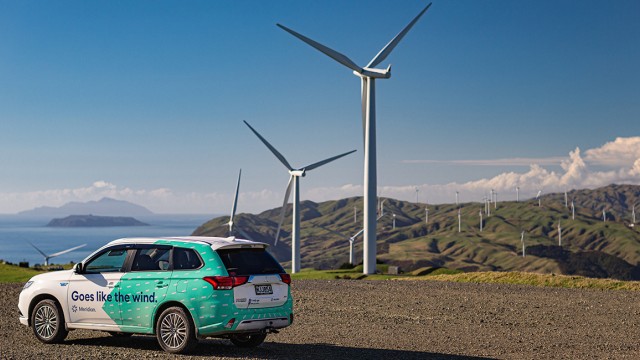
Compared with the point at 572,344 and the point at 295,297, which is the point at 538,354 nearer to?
the point at 572,344

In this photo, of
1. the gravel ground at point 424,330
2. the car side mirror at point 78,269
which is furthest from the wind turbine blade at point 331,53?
the car side mirror at point 78,269

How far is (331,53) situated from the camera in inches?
2071

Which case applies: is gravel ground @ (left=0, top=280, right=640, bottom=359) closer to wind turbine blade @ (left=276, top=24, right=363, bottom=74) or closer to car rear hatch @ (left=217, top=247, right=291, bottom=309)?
car rear hatch @ (left=217, top=247, right=291, bottom=309)

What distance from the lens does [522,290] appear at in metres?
32.2

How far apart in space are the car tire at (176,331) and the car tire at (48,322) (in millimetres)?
2765

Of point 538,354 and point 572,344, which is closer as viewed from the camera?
point 538,354

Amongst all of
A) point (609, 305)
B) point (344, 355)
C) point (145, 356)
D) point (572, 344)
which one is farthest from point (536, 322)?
point (145, 356)

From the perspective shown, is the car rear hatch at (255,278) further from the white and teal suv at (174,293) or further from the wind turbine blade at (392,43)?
the wind turbine blade at (392,43)

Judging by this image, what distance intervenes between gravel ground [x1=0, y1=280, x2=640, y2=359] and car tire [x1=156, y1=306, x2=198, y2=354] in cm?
21

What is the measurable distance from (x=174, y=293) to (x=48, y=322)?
3.61 meters

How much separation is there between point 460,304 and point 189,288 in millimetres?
14177

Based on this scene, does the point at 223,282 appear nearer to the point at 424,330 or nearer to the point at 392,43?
the point at 424,330

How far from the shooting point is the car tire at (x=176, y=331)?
14.1 m

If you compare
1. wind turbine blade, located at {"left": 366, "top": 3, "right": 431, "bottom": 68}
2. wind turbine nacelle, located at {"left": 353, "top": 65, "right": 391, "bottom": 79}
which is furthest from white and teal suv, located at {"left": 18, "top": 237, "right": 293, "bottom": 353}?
wind turbine blade, located at {"left": 366, "top": 3, "right": 431, "bottom": 68}
